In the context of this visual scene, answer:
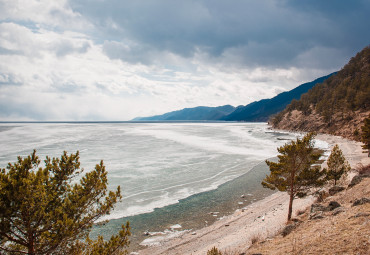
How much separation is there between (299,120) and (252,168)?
4025 inches

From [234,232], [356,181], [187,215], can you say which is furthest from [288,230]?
[356,181]

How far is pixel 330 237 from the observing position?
9211mm

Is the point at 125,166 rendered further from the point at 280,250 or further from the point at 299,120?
the point at 299,120

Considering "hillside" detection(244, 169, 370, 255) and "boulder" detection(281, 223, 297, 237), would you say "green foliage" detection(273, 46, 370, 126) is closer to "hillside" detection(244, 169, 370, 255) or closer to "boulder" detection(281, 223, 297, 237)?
"hillside" detection(244, 169, 370, 255)

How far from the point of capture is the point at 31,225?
8.41m

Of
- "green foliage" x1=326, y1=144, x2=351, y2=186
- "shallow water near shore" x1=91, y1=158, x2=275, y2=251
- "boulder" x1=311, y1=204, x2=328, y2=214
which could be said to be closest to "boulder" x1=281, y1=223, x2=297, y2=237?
"boulder" x1=311, y1=204, x2=328, y2=214

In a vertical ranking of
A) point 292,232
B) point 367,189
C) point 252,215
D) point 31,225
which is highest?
point 31,225

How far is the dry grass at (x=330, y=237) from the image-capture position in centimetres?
815

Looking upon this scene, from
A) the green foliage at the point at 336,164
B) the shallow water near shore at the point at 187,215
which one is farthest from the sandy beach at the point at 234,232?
the green foliage at the point at 336,164

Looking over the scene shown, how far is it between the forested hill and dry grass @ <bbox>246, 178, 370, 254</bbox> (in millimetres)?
56623

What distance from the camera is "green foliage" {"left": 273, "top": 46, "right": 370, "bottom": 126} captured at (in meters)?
76.0

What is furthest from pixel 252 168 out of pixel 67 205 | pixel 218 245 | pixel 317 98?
pixel 317 98

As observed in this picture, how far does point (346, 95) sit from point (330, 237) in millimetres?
102558

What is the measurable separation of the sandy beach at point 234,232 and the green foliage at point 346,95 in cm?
7571
